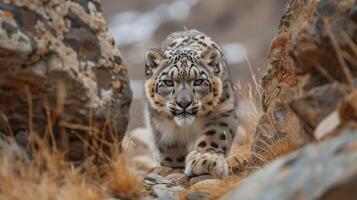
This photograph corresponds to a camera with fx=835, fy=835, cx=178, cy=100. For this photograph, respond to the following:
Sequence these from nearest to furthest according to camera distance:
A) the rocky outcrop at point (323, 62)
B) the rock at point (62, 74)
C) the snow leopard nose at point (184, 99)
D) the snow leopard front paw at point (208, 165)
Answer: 1. the rocky outcrop at point (323, 62)
2. the rock at point (62, 74)
3. the snow leopard front paw at point (208, 165)
4. the snow leopard nose at point (184, 99)

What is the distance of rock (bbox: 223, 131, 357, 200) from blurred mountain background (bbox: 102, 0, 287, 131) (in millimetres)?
34993

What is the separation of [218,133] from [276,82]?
38.7 inches

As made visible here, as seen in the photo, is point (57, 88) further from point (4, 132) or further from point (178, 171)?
point (178, 171)

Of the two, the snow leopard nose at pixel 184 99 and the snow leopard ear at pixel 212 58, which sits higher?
the snow leopard ear at pixel 212 58

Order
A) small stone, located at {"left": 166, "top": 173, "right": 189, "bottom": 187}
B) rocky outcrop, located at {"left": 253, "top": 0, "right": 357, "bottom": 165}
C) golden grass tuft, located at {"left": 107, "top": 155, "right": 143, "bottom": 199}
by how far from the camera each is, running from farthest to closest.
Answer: small stone, located at {"left": 166, "top": 173, "right": 189, "bottom": 187} < golden grass tuft, located at {"left": 107, "top": 155, "right": 143, "bottom": 199} < rocky outcrop, located at {"left": 253, "top": 0, "right": 357, "bottom": 165}

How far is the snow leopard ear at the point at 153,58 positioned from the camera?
9.93 m

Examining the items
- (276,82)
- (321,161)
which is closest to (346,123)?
(321,161)

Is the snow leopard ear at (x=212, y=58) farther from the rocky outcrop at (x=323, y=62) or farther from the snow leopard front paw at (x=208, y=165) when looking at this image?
the rocky outcrop at (x=323, y=62)

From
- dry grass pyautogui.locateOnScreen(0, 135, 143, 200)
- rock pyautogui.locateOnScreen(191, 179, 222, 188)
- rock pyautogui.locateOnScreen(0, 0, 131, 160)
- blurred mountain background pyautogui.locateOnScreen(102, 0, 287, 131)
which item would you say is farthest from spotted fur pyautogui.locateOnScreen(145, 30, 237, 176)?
blurred mountain background pyautogui.locateOnScreen(102, 0, 287, 131)

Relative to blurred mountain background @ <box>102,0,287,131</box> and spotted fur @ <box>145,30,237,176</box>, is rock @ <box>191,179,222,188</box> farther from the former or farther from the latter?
blurred mountain background @ <box>102,0,287,131</box>

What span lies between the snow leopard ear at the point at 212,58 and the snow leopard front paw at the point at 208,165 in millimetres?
1441

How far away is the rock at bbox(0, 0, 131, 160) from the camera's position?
21.3 ft

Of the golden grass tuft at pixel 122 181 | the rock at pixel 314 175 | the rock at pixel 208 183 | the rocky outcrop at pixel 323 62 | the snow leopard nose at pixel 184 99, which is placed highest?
the rocky outcrop at pixel 323 62

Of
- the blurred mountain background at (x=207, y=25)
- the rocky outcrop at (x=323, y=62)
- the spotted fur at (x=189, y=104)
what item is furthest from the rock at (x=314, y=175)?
the blurred mountain background at (x=207, y=25)
